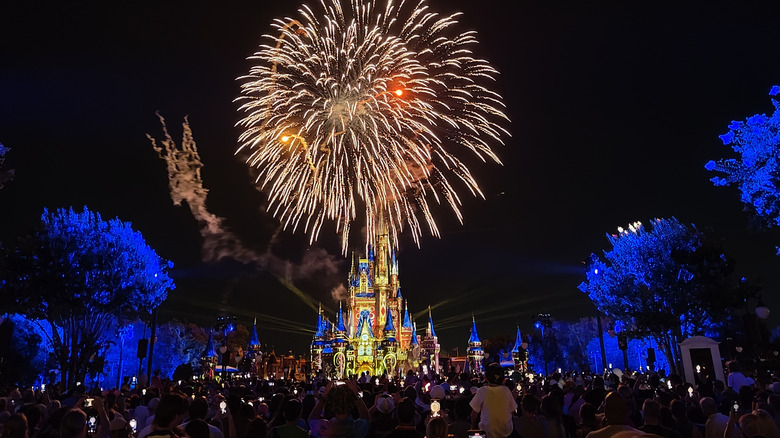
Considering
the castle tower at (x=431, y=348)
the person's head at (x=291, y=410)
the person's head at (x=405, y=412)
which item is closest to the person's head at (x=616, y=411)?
the person's head at (x=405, y=412)

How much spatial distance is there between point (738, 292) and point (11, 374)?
51476mm

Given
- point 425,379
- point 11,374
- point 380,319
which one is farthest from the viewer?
point 380,319

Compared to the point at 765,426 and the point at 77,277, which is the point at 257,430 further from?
the point at 77,277

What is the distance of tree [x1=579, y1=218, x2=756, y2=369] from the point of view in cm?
3344

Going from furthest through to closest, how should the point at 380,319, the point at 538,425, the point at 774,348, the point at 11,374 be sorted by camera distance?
the point at 380,319, the point at 11,374, the point at 774,348, the point at 538,425

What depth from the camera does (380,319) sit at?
356 feet

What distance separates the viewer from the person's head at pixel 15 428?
5.96m

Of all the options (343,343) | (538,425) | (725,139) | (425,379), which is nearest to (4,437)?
(538,425)

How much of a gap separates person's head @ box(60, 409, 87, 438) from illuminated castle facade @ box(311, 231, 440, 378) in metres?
72.7

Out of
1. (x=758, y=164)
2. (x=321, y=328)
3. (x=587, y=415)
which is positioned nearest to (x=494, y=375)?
(x=587, y=415)

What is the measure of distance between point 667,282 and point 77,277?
3838 centimetres

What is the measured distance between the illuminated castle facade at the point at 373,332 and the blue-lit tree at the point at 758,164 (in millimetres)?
65301

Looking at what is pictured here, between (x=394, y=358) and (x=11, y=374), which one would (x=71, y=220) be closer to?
(x=11, y=374)

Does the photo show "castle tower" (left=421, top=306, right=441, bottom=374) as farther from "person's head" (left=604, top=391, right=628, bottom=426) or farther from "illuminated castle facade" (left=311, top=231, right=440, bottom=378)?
"person's head" (left=604, top=391, right=628, bottom=426)
